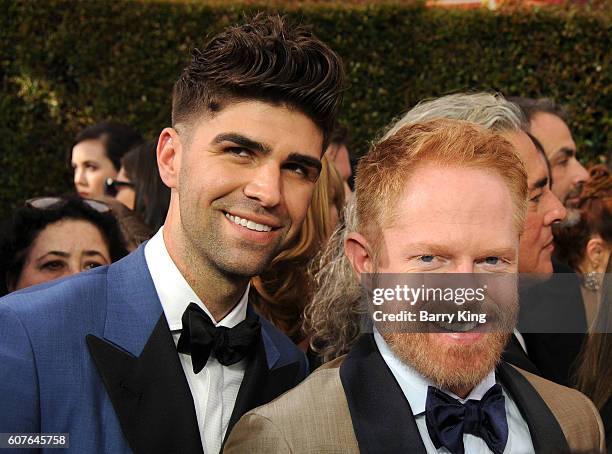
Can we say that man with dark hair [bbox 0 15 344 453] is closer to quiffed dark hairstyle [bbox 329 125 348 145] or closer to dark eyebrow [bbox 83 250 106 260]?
dark eyebrow [bbox 83 250 106 260]

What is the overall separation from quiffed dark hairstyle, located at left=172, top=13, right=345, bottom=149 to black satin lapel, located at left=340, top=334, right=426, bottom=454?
0.76m

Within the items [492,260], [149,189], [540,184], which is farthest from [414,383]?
[149,189]

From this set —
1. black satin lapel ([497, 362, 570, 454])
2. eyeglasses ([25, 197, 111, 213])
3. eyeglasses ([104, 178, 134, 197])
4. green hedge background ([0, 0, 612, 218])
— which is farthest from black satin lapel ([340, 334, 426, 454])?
green hedge background ([0, 0, 612, 218])

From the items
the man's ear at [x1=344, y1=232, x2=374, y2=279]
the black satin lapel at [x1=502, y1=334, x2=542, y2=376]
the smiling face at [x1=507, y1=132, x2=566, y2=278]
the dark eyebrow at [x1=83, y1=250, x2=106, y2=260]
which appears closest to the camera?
the man's ear at [x1=344, y1=232, x2=374, y2=279]


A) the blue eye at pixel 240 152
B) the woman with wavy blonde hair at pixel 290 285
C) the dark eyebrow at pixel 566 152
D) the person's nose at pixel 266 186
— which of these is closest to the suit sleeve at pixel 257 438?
the person's nose at pixel 266 186

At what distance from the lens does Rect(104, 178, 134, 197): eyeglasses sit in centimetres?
592

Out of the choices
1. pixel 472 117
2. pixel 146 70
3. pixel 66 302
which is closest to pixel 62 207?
pixel 66 302

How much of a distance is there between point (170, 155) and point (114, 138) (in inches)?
170

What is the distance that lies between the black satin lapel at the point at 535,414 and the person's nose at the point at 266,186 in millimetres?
761

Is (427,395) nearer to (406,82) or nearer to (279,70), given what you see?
(279,70)

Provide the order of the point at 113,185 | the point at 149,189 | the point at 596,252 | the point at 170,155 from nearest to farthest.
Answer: the point at 170,155, the point at 596,252, the point at 149,189, the point at 113,185

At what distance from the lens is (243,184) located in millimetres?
2545

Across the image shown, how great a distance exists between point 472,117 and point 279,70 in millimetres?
943

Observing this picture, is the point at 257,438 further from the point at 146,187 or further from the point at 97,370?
the point at 146,187
